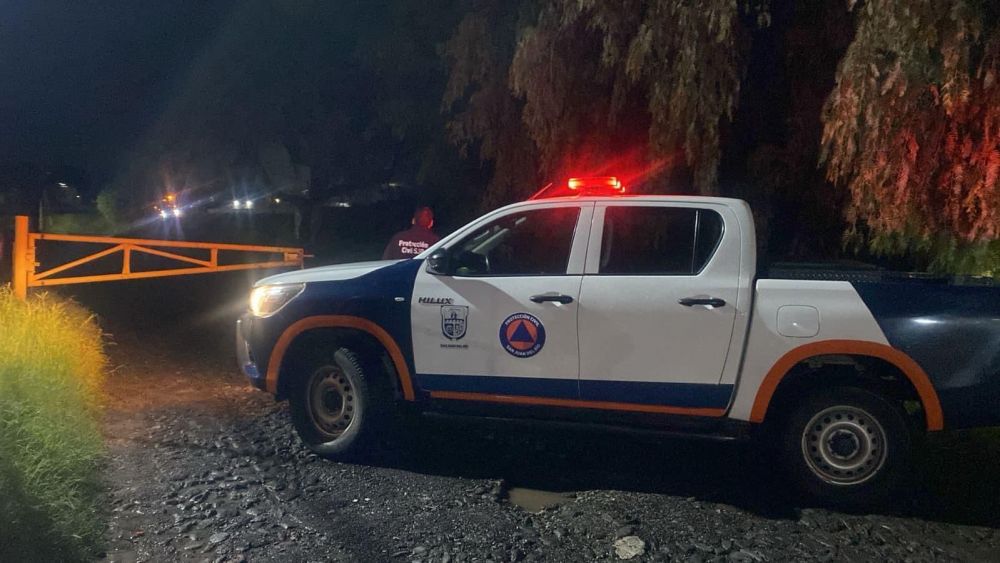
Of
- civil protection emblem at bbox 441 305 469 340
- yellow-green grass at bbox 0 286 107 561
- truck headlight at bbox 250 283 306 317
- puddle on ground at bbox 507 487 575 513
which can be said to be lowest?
puddle on ground at bbox 507 487 575 513

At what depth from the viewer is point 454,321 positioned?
5617 millimetres

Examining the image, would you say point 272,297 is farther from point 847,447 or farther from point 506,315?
point 847,447

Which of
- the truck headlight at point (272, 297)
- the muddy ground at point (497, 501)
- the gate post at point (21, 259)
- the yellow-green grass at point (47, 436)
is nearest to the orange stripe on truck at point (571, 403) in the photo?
the muddy ground at point (497, 501)

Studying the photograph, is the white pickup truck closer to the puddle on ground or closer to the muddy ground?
the muddy ground

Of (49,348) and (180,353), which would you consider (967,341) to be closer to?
(49,348)

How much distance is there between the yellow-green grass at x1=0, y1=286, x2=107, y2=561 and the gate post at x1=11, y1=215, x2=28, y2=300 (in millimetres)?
1321

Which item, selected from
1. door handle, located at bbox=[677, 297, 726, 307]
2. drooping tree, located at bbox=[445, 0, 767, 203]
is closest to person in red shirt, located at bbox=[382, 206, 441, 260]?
drooping tree, located at bbox=[445, 0, 767, 203]

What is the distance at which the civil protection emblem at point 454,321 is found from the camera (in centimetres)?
559

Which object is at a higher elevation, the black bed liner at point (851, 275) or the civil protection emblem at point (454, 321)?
the black bed liner at point (851, 275)

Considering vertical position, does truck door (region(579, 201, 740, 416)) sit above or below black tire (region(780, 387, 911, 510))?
above

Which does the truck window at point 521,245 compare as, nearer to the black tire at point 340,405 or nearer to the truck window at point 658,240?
the truck window at point 658,240

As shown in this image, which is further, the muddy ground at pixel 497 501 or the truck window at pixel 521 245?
the truck window at pixel 521 245

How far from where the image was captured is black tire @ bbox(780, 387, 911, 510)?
508cm

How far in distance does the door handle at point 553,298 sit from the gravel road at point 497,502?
2.64 ft
